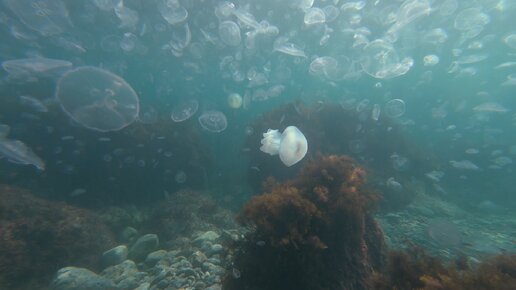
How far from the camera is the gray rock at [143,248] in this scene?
8363 mm

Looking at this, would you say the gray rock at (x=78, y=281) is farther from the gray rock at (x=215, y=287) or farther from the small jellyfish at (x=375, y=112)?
the small jellyfish at (x=375, y=112)

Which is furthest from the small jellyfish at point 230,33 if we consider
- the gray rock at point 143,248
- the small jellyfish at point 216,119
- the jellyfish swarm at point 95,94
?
the gray rock at point 143,248

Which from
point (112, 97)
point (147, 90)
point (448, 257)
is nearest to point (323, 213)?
point (448, 257)

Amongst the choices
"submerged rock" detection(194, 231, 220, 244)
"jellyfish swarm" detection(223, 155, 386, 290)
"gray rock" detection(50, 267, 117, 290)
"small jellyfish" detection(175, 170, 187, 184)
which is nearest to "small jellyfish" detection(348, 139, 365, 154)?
"small jellyfish" detection(175, 170, 187, 184)

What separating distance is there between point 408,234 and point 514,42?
37.1m

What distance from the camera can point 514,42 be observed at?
110 feet

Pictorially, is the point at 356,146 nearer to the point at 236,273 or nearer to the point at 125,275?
the point at 236,273

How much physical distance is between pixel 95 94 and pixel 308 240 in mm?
9182

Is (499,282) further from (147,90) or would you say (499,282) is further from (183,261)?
(147,90)

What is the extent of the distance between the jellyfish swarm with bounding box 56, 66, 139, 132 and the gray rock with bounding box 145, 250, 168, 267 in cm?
549

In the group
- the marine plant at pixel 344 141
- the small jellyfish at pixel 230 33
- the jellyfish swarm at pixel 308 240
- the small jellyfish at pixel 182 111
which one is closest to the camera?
the jellyfish swarm at pixel 308 240

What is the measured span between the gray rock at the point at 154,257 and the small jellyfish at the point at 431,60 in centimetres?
4473

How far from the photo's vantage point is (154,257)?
7754 mm

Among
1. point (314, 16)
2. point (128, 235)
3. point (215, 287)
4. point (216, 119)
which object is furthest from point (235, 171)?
point (314, 16)
